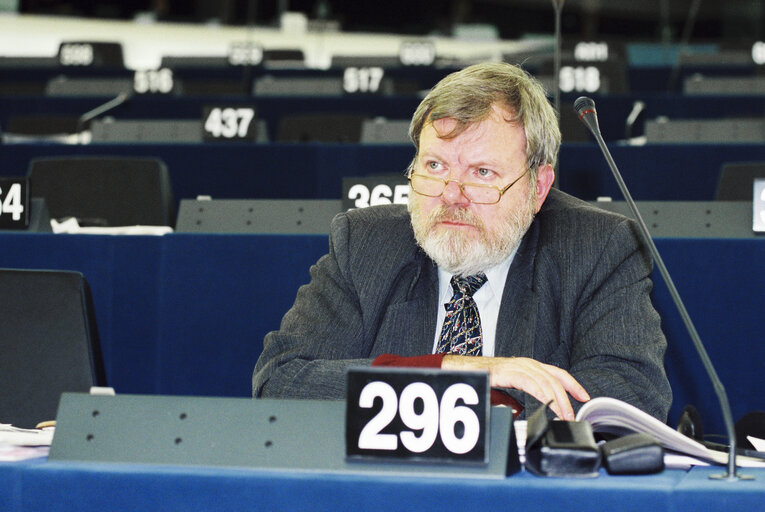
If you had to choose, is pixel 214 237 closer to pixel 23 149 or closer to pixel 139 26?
pixel 23 149

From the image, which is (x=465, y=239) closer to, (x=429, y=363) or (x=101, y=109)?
(x=429, y=363)

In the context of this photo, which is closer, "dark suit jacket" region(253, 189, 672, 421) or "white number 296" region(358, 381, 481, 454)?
"white number 296" region(358, 381, 481, 454)

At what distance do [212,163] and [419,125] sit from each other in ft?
8.67

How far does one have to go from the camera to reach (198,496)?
95cm

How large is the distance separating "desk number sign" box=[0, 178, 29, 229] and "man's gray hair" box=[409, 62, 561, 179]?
4.09 ft

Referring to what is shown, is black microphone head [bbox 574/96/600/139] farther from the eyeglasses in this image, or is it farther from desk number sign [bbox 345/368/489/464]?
desk number sign [bbox 345/368/489/464]

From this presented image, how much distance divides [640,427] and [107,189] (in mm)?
2672

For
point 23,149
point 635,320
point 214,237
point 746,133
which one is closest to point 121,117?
point 23,149

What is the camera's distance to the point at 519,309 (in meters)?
1.76

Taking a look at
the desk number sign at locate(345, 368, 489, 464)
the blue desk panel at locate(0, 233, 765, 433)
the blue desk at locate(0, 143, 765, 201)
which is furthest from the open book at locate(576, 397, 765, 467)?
the blue desk at locate(0, 143, 765, 201)

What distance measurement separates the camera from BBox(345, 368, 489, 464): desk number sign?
96cm

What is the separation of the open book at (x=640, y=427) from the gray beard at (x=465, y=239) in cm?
52

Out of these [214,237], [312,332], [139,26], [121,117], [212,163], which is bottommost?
[312,332]

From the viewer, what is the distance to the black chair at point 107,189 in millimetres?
3506
